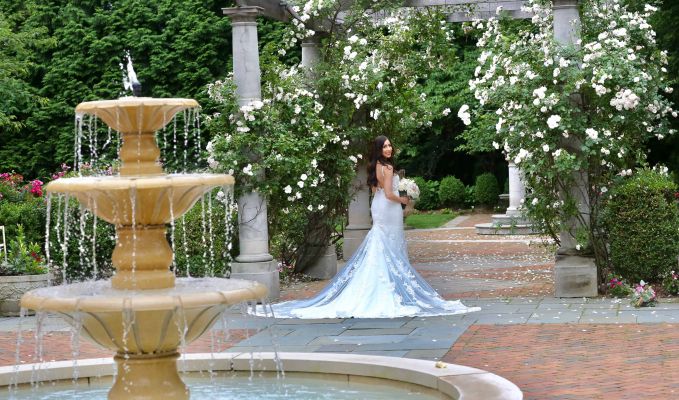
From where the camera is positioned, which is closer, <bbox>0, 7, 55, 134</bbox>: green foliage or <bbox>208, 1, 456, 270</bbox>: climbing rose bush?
<bbox>208, 1, 456, 270</bbox>: climbing rose bush

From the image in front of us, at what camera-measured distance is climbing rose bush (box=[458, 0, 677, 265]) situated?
13070mm

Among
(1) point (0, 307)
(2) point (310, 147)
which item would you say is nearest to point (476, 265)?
(2) point (310, 147)

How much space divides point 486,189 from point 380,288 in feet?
76.4

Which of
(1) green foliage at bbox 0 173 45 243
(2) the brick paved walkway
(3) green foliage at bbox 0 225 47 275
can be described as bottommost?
(2) the brick paved walkway

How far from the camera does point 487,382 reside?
25.2ft

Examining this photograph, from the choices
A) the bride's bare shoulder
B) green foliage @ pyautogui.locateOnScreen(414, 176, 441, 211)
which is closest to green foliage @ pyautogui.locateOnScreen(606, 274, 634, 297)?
the bride's bare shoulder

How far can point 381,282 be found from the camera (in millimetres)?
12727

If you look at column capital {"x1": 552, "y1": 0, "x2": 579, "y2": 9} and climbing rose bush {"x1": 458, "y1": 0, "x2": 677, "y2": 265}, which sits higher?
column capital {"x1": 552, "y1": 0, "x2": 579, "y2": 9}

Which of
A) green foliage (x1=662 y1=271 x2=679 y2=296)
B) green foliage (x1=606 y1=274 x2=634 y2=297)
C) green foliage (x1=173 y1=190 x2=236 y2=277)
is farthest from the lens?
green foliage (x1=173 y1=190 x2=236 y2=277)

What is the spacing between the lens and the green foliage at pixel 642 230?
1337cm

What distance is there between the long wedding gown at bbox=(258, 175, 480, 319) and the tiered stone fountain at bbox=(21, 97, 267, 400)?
505 cm

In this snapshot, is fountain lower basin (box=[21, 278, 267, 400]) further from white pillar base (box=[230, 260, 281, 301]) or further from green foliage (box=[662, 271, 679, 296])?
green foliage (box=[662, 271, 679, 296])

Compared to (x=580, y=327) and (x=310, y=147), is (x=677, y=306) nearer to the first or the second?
(x=580, y=327)

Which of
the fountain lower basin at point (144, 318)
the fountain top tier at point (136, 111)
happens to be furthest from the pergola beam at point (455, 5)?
the fountain lower basin at point (144, 318)
